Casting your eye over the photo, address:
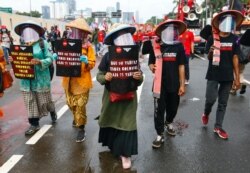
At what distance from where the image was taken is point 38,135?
5648mm

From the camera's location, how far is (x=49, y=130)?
19.4 ft

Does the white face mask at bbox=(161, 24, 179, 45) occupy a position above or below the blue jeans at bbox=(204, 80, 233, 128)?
above

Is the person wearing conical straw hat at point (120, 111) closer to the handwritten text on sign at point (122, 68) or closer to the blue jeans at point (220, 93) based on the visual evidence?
the handwritten text on sign at point (122, 68)

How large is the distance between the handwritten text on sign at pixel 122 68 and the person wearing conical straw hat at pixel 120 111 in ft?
0.18

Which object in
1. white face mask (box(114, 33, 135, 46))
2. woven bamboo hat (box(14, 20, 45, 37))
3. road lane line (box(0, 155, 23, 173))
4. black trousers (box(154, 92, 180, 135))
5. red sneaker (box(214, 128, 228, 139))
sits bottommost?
road lane line (box(0, 155, 23, 173))

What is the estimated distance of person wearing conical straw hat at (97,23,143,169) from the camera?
417 cm

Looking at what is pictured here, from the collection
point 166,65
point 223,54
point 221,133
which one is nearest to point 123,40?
point 166,65

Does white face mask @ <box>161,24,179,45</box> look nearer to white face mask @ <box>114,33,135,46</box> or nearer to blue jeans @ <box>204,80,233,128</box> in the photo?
white face mask @ <box>114,33,135,46</box>

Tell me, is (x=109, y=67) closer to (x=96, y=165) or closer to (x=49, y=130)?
(x=96, y=165)

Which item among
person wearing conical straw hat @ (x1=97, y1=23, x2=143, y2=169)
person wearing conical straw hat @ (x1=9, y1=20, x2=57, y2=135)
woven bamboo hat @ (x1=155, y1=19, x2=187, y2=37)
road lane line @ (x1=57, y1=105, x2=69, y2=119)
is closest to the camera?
person wearing conical straw hat @ (x1=97, y1=23, x2=143, y2=169)

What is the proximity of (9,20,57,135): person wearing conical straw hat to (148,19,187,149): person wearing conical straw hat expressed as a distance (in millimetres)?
1725

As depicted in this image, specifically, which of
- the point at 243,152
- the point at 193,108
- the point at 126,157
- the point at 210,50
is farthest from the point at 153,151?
the point at 193,108

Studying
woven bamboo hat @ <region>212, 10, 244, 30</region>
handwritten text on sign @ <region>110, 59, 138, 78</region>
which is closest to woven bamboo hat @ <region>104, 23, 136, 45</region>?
handwritten text on sign @ <region>110, 59, 138, 78</region>

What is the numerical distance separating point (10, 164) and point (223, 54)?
10.9 ft
